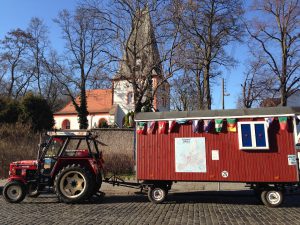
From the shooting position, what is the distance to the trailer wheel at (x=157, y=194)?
39.3 ft

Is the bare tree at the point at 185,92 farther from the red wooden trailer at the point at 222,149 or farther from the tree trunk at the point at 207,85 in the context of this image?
the red wooden trailer at the point at 222,149

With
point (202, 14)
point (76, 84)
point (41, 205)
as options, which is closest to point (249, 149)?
point (41, 205)

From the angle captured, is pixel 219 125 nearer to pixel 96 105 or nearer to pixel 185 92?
pixel 185 92

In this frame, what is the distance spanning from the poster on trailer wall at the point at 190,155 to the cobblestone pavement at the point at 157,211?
1140 millimetres

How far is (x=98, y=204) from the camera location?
11.8 meters

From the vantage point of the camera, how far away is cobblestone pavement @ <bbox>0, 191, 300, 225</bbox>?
9141 millimetres

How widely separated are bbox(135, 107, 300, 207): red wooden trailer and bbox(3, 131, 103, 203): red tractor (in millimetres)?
1665

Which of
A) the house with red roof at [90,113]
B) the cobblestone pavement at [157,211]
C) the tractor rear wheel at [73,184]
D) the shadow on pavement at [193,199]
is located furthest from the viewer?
the house with red roof at [90,113]

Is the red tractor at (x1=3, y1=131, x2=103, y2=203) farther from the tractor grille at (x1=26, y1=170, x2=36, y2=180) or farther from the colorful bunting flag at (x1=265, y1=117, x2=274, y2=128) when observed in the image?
the colorful bunting flag at (x1=265, y1=117, x2=274, y2=128)

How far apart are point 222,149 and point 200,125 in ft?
3.45

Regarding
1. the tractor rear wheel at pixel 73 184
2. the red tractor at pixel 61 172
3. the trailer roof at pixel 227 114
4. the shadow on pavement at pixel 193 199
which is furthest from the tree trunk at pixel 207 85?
the tractor rear wheel at pixel 73 184

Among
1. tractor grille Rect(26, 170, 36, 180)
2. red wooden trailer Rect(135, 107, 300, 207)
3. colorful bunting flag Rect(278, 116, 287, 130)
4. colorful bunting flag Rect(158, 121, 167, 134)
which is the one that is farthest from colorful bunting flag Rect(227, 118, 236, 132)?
tractor grille Rect(26, 170, 36, 180)

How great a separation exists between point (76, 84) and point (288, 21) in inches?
1101

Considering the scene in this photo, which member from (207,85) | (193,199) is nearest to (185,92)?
(207,85)
